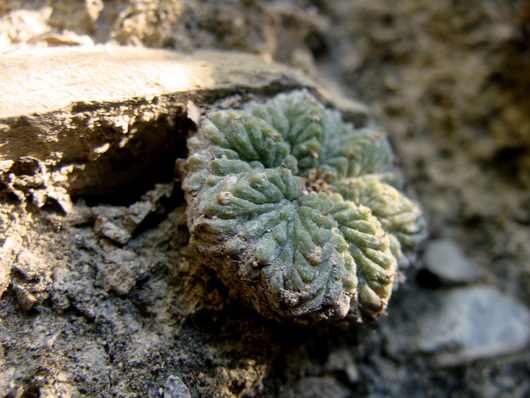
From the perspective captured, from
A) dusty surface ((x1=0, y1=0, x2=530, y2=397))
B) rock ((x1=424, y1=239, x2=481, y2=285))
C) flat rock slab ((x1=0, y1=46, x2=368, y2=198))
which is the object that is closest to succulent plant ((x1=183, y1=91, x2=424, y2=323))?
flat rock slab ((x1=0, y1=46, x2=368, y2=198))

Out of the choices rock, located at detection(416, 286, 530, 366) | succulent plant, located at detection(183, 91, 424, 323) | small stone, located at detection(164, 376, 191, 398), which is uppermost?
succulent plant, located at detection(183, 91, 424, 323)

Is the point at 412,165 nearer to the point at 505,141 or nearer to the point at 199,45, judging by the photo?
the point at 505,141

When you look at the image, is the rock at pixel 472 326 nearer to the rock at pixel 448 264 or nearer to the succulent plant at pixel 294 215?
the rock at pixel 448 264

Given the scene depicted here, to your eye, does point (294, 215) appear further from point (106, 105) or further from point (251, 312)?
point (106, 105)

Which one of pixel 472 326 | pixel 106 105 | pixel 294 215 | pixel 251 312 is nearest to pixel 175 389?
pixel 251 312

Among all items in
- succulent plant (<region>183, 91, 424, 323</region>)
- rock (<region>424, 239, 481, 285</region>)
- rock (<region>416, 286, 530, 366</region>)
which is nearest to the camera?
succulent plant (<region>183, 91, 424, 323</region>)

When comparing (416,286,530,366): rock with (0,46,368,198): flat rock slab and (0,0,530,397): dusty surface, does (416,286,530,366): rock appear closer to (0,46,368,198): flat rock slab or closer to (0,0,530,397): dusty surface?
(0,0,530,397): dusty surface
